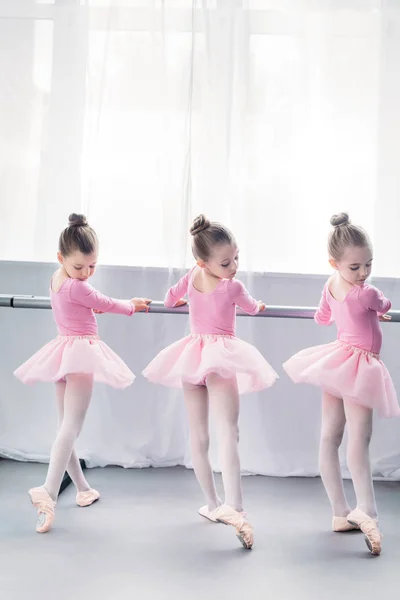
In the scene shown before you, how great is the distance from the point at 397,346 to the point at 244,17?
5.67ft

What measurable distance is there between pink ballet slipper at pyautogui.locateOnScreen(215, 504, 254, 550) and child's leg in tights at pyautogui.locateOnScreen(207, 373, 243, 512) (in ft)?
0.13

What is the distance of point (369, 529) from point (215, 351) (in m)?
0.80

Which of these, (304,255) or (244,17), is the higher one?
(244,17)

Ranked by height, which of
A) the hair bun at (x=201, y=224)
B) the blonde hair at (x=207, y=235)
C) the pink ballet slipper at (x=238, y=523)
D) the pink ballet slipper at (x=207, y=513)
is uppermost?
the hair bun at (x=201, y=224)

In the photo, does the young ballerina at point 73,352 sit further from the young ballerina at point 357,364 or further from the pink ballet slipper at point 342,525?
the pink ballet slipper at point 342,525

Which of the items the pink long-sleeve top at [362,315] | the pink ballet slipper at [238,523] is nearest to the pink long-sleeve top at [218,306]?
the pink long-sleeve top at [362,315]

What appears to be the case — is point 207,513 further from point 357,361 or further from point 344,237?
point 344,237

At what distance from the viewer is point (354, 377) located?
8.12ft

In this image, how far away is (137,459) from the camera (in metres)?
3.49

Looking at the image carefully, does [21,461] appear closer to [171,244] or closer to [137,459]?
[137,459]

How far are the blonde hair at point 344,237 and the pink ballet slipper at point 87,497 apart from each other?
1385mm

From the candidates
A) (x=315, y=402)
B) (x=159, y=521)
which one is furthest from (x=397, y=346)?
(x=159, y=521)

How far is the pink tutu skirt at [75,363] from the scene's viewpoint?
2.67 metres

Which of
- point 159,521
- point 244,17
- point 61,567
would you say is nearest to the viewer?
point 61,567
